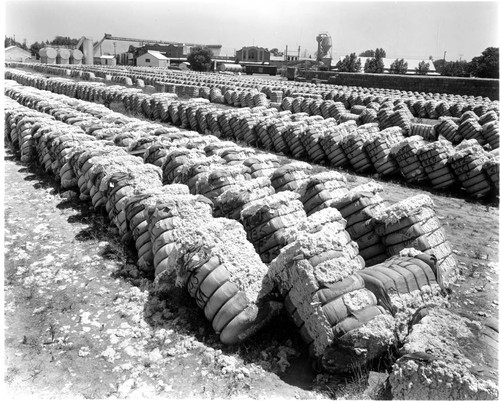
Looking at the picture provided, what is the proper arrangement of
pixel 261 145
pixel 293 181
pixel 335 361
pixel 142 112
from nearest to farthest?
pixel 335 361 → pixel 293 181 → pixel 261 145 → pixel 142 112

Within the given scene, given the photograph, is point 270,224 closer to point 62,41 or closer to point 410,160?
point 410,160

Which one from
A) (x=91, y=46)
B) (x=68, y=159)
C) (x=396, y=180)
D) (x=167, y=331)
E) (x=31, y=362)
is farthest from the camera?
(x=91, y=46)

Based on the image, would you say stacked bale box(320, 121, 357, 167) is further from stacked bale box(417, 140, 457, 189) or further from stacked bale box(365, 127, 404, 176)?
stacked bale box(417, 140, 457, 189)

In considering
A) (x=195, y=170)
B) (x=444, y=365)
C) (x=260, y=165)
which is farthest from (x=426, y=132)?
(x=444, y=365)

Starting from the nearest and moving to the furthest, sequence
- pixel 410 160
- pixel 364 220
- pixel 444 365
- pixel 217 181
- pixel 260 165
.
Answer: pixel 444 365 → pixel 364 220 → pixel 217 181 → pixel 260 165 → pixel 410 160

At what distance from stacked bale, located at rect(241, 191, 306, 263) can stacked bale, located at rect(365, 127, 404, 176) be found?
618cm

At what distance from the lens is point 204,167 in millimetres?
8172

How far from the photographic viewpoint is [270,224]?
5965mm

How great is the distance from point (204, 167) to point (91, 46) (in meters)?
82.4

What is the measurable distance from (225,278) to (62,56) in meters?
81.8

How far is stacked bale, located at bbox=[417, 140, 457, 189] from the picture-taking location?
1036 centimetres

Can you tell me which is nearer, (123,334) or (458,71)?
(123,334)

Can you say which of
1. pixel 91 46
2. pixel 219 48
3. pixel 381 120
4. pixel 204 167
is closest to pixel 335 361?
pixel 204 167

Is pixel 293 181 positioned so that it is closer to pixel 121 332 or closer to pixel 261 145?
pixel 121 332
